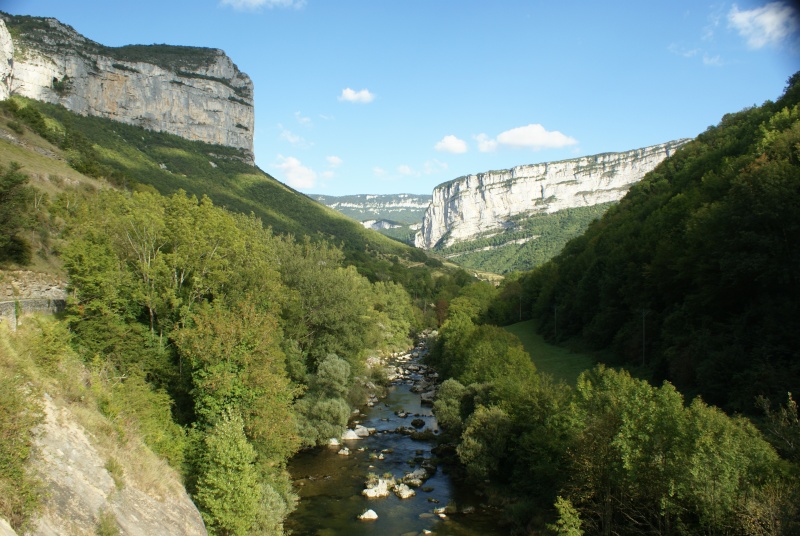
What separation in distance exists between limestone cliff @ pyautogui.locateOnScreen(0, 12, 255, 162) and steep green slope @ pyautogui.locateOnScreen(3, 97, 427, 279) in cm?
627

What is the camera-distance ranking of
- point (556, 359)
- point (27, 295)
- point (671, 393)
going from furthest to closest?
1. point (556, 359)
2. point (27, 295)
3. point (671, 393)

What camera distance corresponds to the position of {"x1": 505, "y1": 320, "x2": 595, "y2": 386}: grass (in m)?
37.3

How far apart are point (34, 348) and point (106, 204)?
1674 cm

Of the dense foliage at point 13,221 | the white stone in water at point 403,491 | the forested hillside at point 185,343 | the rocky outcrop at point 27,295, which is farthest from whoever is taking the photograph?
the dense foliage at point 13,221

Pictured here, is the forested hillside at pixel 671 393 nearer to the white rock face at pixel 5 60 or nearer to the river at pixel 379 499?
the river at pixel 379 499

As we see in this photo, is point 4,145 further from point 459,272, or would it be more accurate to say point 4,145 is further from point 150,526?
point 459,272

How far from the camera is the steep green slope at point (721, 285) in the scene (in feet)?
74.1

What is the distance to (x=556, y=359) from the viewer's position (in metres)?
43.6

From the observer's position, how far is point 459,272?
427 feet

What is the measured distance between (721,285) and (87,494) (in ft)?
96.1

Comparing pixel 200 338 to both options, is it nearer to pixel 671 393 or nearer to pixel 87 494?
pixel 87 494

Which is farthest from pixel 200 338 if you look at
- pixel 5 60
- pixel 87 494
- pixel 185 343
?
pixel 5 60

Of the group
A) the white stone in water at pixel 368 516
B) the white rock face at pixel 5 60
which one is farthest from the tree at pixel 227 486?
the white rock face at pixel 5 60

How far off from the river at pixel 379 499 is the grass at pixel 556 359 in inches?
442
